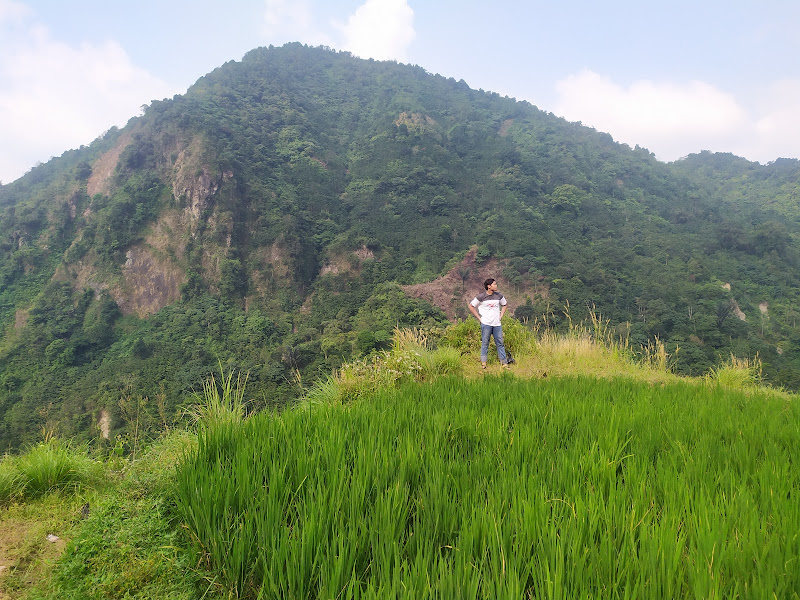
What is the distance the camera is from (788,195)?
164 ft

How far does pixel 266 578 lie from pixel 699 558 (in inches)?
53.1

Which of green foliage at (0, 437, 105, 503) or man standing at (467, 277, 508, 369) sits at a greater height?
man standing at (467, 277, 508, 369)

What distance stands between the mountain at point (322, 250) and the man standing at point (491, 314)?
13178mm

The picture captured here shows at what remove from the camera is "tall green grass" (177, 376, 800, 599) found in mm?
1102

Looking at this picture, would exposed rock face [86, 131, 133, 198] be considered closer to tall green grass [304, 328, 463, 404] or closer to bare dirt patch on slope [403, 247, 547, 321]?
bare dirt patch on slope [403, 247, 547, 321]

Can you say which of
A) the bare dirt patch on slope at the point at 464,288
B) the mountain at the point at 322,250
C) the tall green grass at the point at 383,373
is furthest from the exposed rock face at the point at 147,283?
the tall green grass at the point at 383,373

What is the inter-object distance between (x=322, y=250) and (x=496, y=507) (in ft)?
145

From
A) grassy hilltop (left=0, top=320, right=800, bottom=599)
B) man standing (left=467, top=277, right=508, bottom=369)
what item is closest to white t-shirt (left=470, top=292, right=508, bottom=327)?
man standing (left=467, top=277, right=508, bottom=369)

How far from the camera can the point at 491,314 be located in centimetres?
666

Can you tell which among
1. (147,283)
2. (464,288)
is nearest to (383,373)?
(464,288)

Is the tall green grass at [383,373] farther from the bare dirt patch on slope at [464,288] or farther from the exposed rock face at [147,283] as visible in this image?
the exposed rock face at [147,283]

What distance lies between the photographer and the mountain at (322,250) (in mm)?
26859

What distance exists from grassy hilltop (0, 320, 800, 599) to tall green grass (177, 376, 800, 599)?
0.01 metres

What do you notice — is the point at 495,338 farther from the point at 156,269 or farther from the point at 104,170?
the point at 104,170
